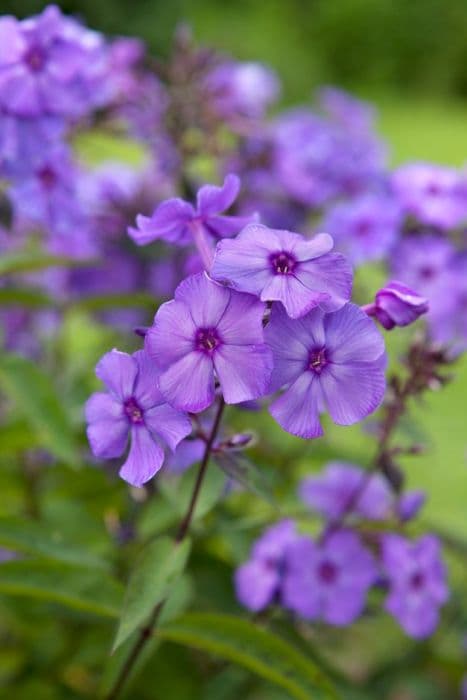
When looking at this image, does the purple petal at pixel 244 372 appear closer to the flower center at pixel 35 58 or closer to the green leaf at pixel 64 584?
the green leaf at pixel 64 584

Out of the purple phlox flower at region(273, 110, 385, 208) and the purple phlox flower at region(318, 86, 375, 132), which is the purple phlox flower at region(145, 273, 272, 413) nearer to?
the purple phlox flower at region(273, 110, 385, 208)

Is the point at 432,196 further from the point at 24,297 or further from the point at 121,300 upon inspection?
the point at 24,297

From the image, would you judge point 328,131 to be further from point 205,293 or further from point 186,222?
point 205,293

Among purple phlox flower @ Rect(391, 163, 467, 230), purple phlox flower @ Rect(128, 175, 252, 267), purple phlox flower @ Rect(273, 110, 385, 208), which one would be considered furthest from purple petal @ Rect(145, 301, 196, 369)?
purple phlox flower @ Rect(273, 110, 385, 208)

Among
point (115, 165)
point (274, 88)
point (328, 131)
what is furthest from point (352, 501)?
point (274, 88)

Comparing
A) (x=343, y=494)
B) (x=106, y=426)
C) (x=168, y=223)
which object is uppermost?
(x=168, y=223)

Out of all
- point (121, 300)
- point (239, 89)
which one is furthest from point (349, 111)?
point (121, 300)
